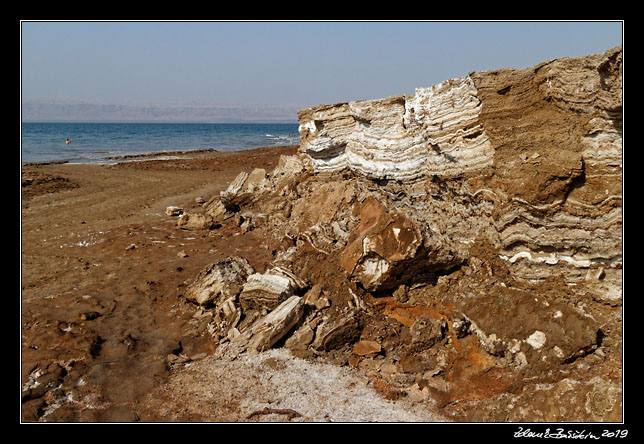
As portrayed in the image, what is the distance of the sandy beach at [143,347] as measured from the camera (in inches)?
196

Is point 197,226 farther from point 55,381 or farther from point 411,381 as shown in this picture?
point 411,381

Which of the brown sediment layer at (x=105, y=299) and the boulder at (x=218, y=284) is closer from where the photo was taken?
the brown sediment layer at (x=105, y=299)

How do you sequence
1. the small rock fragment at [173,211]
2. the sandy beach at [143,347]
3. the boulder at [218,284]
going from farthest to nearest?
the small rock fragment at [173,211], the boulder at [218,284], the sandy beach at [143,347]

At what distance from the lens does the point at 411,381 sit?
17.7 ft

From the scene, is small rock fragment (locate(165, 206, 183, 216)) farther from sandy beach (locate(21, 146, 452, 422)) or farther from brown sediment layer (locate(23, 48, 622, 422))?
brown sediment layer (locate(23, 48, 622, 422))

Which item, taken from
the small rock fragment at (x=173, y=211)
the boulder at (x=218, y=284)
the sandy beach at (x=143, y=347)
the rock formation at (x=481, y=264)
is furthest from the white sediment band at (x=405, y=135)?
the small rock fragment at (x=173, y=211)

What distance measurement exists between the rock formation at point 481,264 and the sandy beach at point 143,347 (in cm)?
46

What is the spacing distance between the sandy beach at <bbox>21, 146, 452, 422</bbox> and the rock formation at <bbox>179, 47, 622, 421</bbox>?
1.51 ft

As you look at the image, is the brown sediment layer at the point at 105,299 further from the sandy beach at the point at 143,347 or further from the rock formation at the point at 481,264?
the rock formation at the point at 481,264

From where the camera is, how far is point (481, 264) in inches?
246

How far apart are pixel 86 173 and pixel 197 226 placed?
575 inches

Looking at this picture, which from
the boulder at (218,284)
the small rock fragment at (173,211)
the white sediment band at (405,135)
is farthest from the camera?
the small rock fragment at (173,211)

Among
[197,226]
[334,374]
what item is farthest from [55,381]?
[197,226]

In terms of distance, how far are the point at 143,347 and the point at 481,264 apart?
16.9 feet
